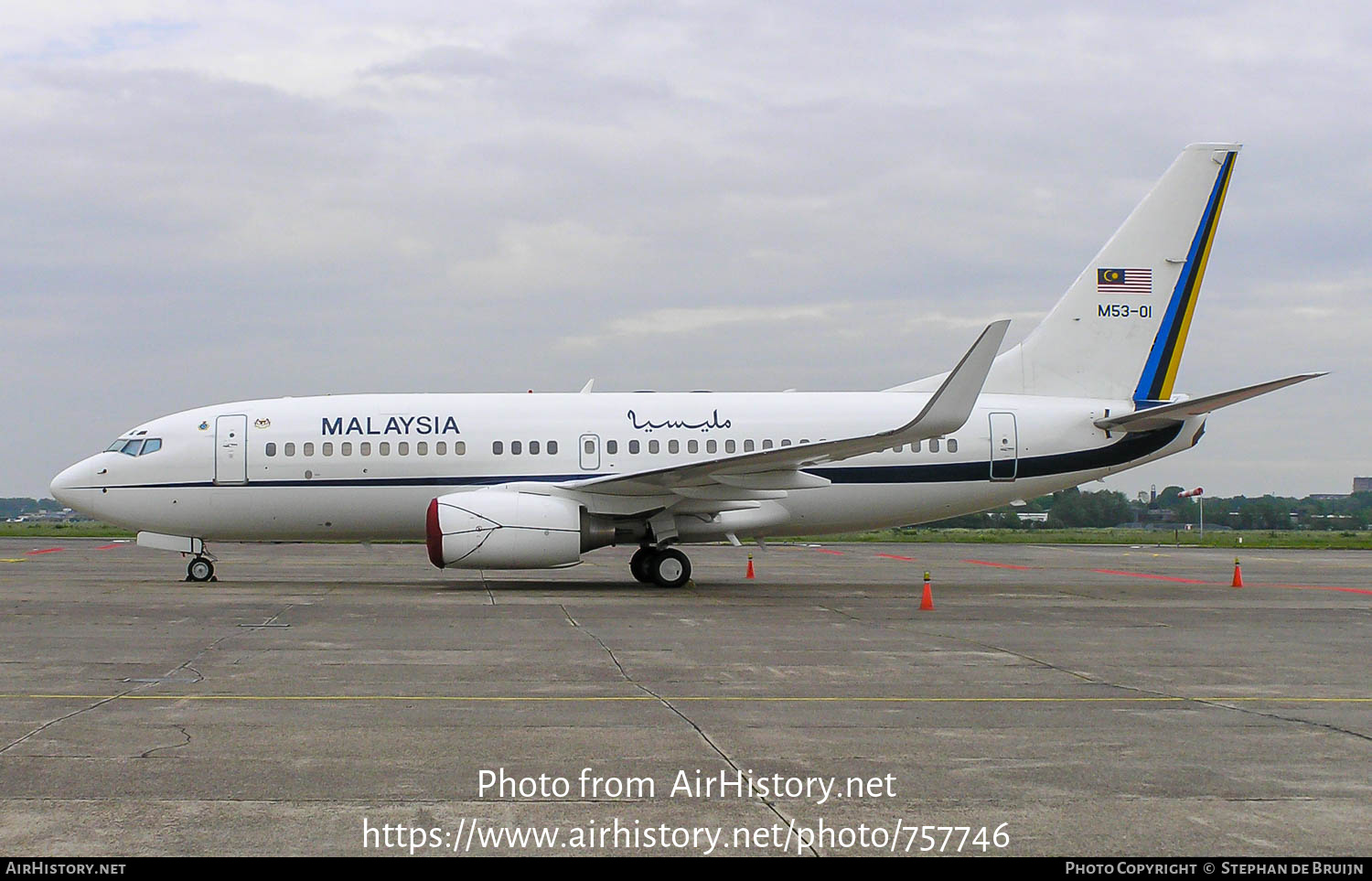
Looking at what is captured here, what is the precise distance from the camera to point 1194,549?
43.3m

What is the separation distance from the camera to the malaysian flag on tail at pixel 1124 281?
23047mm

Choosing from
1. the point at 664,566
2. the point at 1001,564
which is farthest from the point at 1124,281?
the point at 1001,564

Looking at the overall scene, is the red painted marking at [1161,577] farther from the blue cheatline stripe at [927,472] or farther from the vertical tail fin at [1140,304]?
the vertical tail fin at [1140,304]

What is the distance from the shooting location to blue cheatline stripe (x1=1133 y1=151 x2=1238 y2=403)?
75.0 ft

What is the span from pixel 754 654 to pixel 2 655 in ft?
24.2

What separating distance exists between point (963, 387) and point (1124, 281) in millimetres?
6690

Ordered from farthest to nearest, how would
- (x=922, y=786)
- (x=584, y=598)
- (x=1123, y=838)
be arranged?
1. (x=584, y=598)
2. (x=922, y=786)
3. (x=1123, y=838)

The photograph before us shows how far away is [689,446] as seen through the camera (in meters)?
22.5

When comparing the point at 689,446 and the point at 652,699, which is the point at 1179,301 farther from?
the point at 652,699

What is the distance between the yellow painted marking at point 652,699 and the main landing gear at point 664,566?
38.2 ft

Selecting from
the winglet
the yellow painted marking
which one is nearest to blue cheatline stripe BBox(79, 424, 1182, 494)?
the winglet

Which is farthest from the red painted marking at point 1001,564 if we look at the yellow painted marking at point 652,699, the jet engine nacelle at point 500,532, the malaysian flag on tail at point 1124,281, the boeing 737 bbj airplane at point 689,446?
the yellow painted marking at point 652,699
